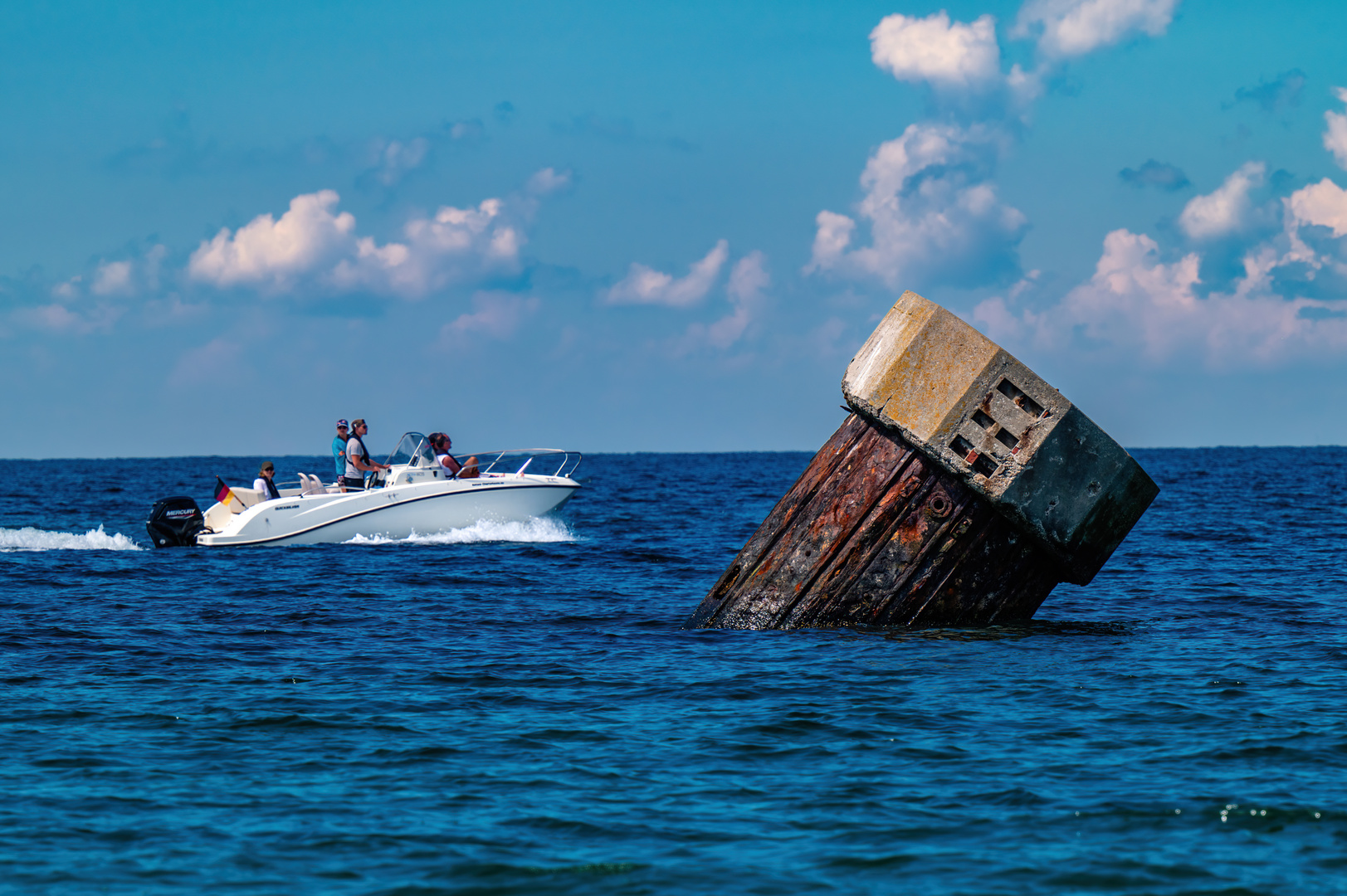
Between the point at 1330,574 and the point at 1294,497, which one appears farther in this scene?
the point at 1294,497

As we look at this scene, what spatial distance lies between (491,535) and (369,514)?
95.9 inches

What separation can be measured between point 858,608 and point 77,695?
637 cm

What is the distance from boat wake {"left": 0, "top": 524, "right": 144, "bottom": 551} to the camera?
22266 mm

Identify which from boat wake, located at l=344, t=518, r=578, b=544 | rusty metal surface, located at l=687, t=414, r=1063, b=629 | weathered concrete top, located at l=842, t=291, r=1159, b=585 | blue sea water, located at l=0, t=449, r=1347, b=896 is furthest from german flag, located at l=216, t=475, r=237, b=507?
weathered concrete top, located at l=842, t=291, r=1159, b=585

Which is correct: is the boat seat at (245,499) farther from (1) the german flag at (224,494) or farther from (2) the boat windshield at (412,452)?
(2) the boat windshield at (412,452)

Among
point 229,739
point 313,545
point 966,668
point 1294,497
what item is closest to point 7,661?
point 229,739

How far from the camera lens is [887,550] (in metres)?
10.2

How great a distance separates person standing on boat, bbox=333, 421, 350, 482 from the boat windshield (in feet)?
2.71

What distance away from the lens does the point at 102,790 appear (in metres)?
6.38

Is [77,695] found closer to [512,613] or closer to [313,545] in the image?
Result: [512,613]

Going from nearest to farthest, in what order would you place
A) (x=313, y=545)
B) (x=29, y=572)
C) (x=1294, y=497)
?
(x=29, y=572), (x=313, y=545), (x=1294, y=497)

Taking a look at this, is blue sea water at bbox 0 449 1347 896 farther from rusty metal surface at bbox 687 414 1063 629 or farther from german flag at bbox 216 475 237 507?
german flag at bbox 216 475 237 507

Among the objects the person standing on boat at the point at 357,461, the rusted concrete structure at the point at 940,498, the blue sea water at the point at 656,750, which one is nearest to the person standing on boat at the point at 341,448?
the person standing on boat at the point at 357,461

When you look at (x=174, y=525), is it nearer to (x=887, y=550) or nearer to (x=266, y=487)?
(x=266, y=487)
